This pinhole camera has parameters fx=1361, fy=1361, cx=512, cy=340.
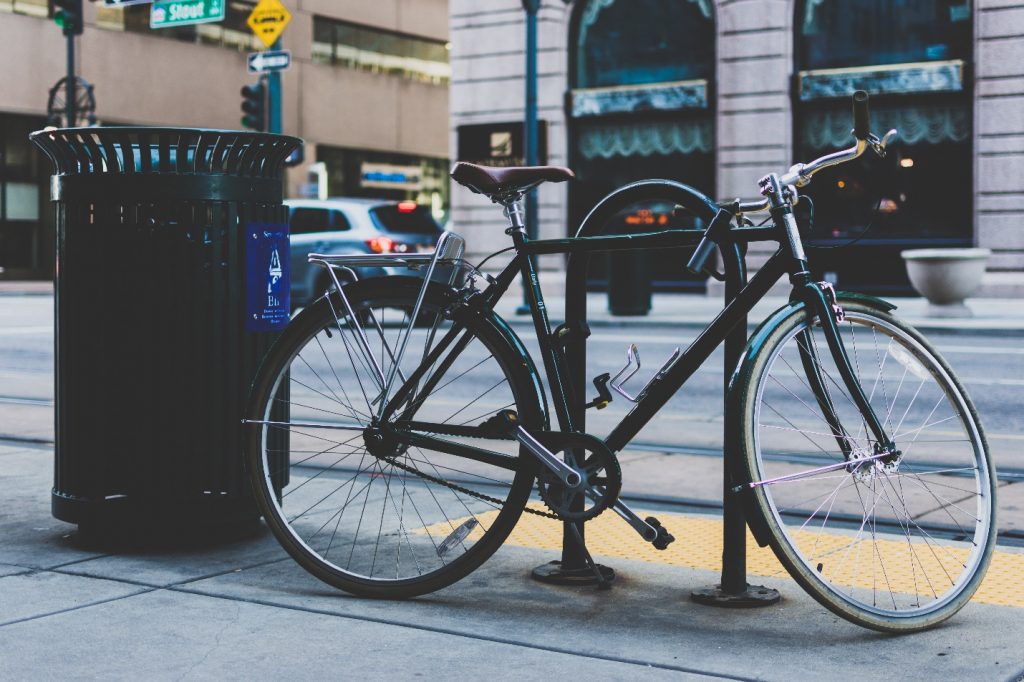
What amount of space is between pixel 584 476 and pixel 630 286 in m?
14.7

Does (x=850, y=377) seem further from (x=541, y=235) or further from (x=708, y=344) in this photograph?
(x=541, y=235)

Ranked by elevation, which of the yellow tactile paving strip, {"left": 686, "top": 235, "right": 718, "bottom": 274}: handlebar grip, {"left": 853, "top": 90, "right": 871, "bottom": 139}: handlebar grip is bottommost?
the yellow tactile paving strip

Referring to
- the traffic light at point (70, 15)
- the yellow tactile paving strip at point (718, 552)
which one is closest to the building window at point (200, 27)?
the traffic light at point (70, 15)

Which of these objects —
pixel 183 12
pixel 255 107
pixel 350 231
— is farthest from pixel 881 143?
pixel 255 107

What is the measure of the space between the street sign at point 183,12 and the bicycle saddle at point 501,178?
1587 centimetres

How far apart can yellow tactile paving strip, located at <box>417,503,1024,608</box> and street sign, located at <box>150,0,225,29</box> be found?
15327 mm

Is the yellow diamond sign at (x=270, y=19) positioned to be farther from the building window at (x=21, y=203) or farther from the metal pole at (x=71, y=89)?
the building window at (x=21, y=203)

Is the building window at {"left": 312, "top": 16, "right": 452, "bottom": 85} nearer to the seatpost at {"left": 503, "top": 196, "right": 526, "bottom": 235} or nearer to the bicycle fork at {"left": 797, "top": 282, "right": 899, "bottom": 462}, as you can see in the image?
the seatpost at {"left": 503, "top": 196, "right": 526, "bottom": 235}

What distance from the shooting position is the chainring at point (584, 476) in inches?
149

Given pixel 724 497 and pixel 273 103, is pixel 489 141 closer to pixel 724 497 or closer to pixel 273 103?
pixel 273 103

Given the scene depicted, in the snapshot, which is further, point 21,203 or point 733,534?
point 21,203

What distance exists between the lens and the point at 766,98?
899 inches

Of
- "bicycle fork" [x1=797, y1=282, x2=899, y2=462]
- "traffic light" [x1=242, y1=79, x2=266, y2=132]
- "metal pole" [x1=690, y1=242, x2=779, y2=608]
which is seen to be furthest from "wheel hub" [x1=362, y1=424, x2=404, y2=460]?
"traffic light" [x1=242, y1=79, x2=266, y2=132]

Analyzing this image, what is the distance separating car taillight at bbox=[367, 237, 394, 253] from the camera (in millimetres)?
17625
